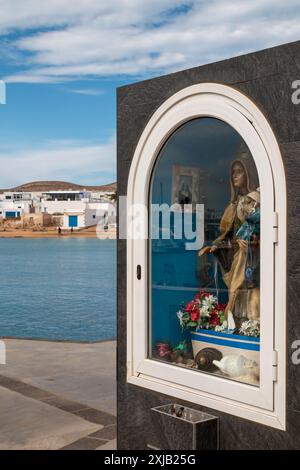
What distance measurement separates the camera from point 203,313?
16.4 feet

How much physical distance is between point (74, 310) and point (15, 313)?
8.66ft

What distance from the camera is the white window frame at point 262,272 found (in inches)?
168

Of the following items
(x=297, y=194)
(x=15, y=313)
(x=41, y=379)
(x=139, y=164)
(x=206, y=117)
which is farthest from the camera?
(x=15, y=313)

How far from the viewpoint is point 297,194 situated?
13.6ft

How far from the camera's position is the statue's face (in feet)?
15.1

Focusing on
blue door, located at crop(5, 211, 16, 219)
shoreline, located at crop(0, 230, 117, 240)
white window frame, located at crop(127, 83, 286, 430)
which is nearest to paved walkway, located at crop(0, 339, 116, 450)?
white window frame, located at crop(127, 83, 286, 430)

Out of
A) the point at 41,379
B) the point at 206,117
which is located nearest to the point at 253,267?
the point at 206,117

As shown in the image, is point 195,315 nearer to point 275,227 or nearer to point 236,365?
point 236,365

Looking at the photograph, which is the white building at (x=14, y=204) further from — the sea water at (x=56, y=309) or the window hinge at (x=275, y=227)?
the window hinge at (x=275, y=227)

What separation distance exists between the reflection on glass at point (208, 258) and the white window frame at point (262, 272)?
0.08 meters

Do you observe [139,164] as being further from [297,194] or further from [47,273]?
[47,273]

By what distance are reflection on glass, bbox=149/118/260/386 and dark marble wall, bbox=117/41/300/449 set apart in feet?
0.95

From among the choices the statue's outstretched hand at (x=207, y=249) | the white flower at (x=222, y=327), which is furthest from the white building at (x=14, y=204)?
the white flower at (x=222, y=327)

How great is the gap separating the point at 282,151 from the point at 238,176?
48cm
